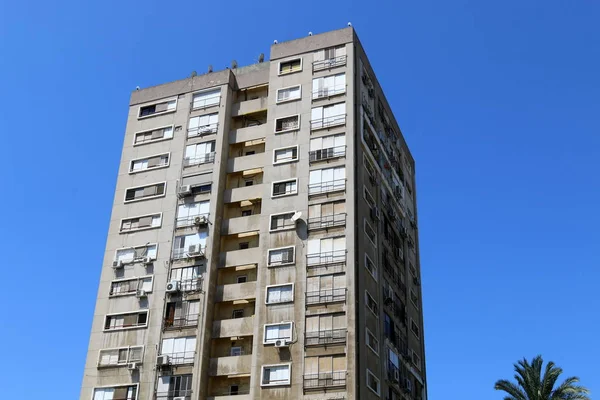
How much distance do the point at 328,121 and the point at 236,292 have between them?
15.1m

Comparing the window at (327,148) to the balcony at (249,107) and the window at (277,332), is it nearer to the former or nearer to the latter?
the balcony at (249,107)

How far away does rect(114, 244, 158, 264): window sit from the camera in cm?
5819

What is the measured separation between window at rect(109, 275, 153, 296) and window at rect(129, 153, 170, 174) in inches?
400

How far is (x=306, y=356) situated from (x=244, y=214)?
46.3ft

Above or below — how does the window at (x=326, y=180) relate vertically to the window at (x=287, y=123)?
below

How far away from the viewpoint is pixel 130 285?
5744 centimetres

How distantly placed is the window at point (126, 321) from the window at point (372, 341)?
16.4 meters

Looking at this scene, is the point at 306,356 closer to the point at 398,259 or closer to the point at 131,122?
the point at 398,259

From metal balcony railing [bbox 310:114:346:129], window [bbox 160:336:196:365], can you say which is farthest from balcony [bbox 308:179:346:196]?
window [bbox 160:336:196:365]

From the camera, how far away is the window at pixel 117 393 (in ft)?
174

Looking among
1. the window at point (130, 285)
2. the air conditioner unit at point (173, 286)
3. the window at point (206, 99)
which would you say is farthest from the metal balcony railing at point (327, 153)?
the window at point (130, 285)

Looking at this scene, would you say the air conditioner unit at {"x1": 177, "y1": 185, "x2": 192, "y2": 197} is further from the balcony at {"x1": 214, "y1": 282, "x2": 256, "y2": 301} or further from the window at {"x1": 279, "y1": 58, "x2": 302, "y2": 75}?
the window at {"x1": 279, "y1": 58, "x2": 302, "y2": 75}

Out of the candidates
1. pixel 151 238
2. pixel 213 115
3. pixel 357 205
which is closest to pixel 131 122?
pixel 213 115

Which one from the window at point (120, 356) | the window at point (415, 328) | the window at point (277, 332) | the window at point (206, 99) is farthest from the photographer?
the window at point (415, 328)
